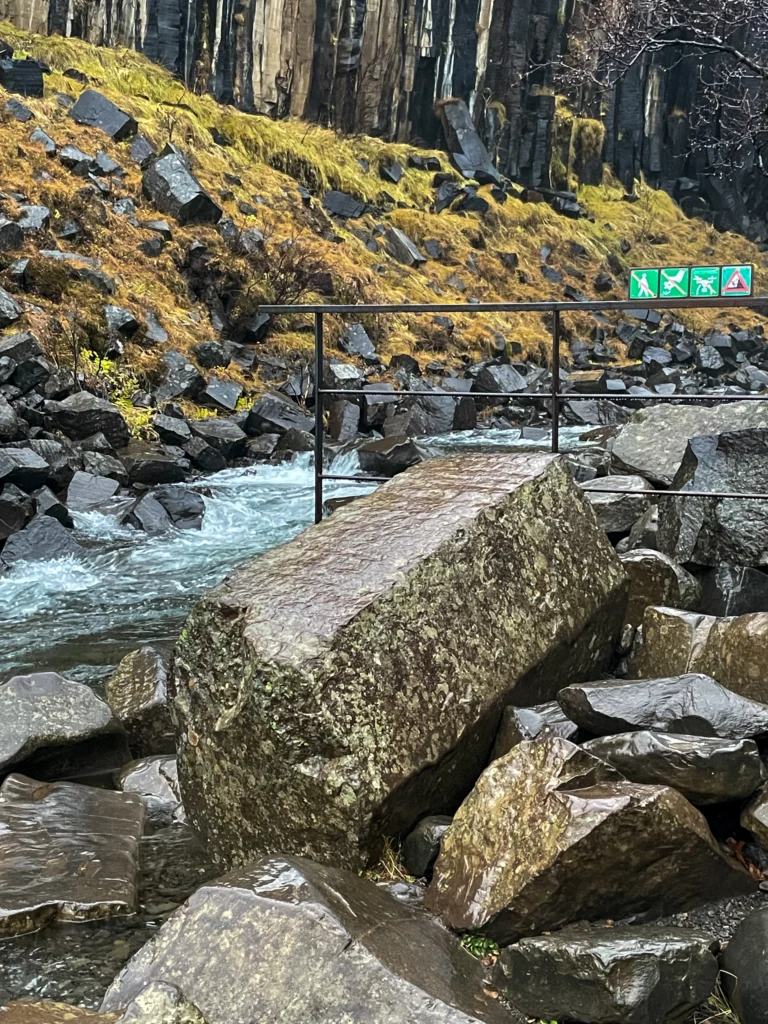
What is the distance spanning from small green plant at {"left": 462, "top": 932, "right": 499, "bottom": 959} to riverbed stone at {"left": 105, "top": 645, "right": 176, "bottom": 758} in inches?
81.6

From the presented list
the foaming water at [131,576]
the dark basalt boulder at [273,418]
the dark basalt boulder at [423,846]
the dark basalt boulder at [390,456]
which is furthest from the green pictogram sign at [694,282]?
the dark basalt boulder at [273,418]

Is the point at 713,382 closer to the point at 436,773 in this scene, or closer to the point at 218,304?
the point at 218,304

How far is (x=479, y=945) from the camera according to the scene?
264 centimetres

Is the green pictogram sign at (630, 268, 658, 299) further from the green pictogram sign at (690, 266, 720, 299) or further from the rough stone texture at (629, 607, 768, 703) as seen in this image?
the rough stone texture at (629, 607, 768, 703)

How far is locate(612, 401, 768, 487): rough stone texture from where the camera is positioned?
6000 mm

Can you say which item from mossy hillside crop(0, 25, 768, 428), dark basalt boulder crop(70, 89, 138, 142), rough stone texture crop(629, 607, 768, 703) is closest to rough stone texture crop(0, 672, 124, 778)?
rough stone texture crop(629, 607, 768, 703)

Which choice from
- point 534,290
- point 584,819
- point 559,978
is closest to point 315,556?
point 584,819

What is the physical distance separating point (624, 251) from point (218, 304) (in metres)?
23.6

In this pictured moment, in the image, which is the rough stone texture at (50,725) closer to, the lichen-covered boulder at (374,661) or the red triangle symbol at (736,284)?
the lichen-covered boulder at (374,661)

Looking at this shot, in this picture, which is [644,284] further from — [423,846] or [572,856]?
[572,856]

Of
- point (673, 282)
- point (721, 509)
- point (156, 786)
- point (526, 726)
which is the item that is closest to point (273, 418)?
point (673, 282)

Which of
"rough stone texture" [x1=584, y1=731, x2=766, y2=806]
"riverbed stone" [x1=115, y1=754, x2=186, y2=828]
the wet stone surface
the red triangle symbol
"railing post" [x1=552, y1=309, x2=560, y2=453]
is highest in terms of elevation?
the red triangle symbol

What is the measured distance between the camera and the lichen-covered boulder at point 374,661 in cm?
294

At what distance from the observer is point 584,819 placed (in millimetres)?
2658
